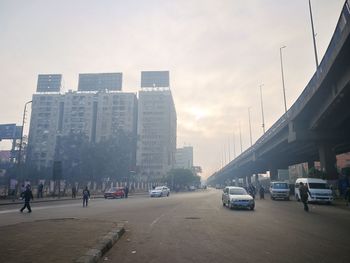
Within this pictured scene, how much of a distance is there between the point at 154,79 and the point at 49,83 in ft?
165

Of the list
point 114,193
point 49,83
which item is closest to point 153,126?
point 49,83

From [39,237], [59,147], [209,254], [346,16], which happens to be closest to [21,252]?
[39,237]

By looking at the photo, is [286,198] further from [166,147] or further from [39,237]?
[166,147]

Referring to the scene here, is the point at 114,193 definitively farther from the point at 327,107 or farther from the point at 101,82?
the point at 101,82

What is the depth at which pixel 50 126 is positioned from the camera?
142750mm

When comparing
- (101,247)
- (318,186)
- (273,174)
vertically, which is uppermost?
(273,174)

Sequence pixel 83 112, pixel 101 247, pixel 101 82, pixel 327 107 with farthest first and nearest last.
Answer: pixel 101 82 < pixel 83 112 < pixel 327 107 < pixel 101 247

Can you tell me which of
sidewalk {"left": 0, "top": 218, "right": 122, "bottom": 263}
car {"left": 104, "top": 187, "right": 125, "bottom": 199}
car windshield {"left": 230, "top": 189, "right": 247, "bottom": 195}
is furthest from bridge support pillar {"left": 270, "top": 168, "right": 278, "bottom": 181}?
sidewalk {"left": 0, "top": 218, "right": 122, "bottom": 263}

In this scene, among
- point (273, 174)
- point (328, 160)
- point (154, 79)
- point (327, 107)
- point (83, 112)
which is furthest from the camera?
point (154, 79)

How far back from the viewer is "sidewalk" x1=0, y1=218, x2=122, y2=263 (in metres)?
6.80

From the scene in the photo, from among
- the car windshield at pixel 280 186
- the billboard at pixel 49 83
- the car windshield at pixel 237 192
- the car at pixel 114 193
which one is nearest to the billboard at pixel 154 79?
the billboard at pixel 49 83

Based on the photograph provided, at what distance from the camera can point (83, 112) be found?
142 metres

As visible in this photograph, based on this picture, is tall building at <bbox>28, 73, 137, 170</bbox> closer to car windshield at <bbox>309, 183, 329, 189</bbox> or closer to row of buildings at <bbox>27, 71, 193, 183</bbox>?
row of buildings at <bbox>27, 71, 193, 183</bbox>

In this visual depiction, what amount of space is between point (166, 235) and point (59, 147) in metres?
64.2
